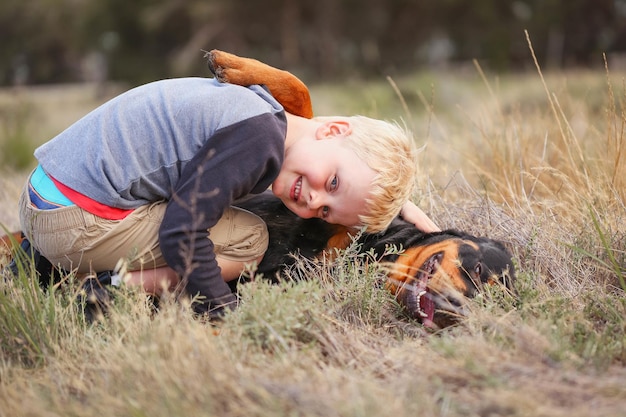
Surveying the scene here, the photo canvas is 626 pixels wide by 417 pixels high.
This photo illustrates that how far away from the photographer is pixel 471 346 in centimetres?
167

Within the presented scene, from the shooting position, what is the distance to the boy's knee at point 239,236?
2447 mm

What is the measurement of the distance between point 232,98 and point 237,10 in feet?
47.5

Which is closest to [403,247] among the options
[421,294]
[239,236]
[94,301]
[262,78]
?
[421,294]

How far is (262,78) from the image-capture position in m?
2.49

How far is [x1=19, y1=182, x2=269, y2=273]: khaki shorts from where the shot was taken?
7.43ft

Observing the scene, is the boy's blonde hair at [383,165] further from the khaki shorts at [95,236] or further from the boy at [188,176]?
the khaki shorts at [95,236]

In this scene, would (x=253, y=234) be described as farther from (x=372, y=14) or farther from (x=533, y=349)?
(x=372, y=14)

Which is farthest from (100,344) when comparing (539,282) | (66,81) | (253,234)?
(66,81)

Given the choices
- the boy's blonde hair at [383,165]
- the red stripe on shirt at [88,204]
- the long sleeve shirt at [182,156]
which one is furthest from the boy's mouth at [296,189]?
the red stripe on shirt at [88,204]

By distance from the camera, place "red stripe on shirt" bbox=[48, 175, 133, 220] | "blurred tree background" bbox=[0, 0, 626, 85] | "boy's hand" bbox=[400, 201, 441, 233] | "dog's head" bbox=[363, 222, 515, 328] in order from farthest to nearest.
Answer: "blurred tree background" bbox=[0, 0, 626, 85], "boy's hand" bbox=[400, 201, 441, 233], "red stripe on shirt" bbox=[48, 175, 133, 220], "dog's head" bbox=[363, 222, 515, 328]

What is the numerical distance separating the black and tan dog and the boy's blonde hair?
0.13 m

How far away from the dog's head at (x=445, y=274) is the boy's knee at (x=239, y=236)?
21.5 inches

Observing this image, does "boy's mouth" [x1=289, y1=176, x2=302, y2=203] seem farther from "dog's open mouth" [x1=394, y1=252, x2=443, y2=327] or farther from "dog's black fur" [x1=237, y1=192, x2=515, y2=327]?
"dog's open mouth" [x1=394, y1=252, x2=443, y2=327]

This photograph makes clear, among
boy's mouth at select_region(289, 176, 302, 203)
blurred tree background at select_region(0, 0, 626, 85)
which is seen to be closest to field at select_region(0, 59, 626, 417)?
boy's mouth at select_region(289, 176, 302, 203)
